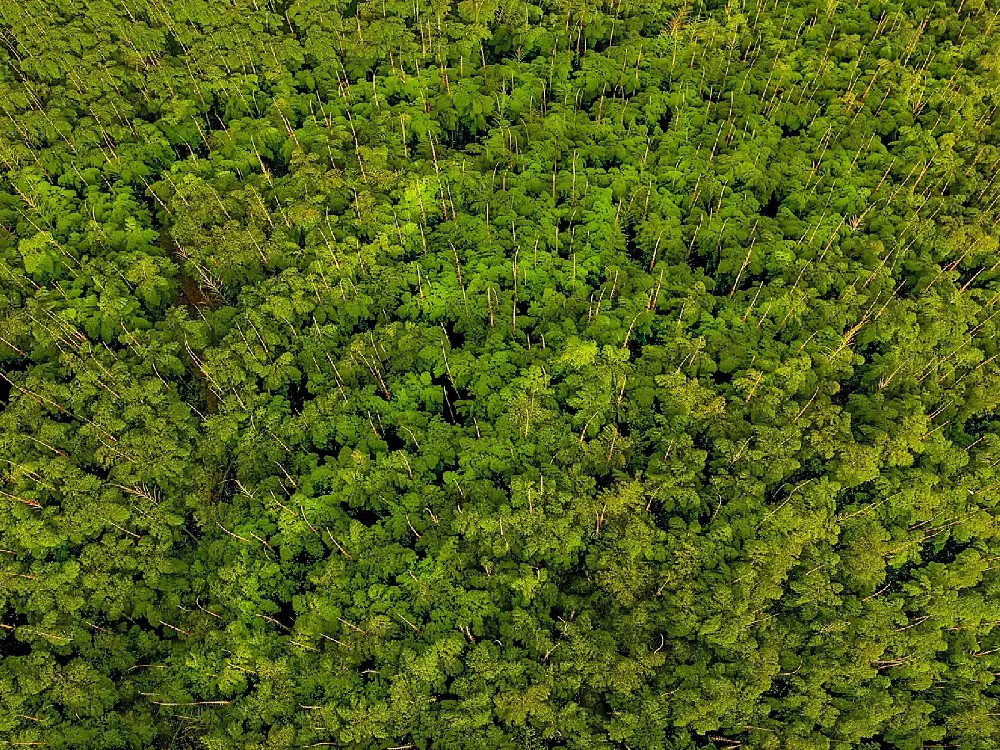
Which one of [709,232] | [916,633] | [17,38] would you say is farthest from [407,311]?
[17,38]

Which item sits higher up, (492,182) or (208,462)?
(492,182)

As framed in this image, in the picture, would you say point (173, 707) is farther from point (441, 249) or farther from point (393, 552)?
point (441, 249)

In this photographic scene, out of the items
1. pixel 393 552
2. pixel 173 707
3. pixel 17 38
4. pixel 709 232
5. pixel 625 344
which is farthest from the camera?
pixel 17 38

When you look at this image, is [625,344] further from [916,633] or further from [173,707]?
[173,707]

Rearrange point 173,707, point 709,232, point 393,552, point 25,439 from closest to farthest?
1. point 173,707
2. point 393,552
3. point 25,439
4. point 709,232

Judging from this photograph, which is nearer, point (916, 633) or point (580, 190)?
→ point (916, 633)

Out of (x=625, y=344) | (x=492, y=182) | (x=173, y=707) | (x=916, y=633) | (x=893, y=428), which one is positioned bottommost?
(x=173, y=707)

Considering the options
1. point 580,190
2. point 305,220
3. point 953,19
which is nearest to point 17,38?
point 305,220
